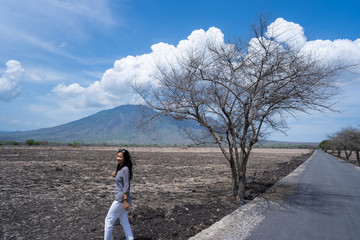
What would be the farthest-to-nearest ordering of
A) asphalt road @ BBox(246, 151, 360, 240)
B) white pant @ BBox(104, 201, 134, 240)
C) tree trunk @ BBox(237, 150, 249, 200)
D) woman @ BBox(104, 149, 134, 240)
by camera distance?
1. tree trunk @ BBox(237, 150, 249, 200)
2. asphalt road @ BBox(246, 151, 360, 240)
3. woman @ BBox(104, 149, 134, 240)
4. white pant @ BBox(104, 201, 134, 240)

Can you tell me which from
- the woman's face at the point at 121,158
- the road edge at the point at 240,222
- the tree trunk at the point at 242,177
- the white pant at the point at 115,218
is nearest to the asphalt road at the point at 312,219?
the road edge at the point at 240,222

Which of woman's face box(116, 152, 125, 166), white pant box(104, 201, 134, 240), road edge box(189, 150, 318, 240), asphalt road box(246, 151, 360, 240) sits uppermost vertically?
woman's face box(116, 152, 125, 166)

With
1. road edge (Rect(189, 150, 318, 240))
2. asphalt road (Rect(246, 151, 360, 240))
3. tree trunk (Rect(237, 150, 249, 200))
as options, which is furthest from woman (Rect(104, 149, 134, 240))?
tree trunk (Rect(237, 150, 249, 200))

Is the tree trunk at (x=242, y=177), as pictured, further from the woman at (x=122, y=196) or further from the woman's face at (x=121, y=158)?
the woman's face at (x=121, y=158)

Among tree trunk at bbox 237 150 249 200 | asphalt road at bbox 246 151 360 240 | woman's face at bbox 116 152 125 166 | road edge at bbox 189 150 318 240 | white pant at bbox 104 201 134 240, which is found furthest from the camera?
tree trunk at bbox 237 150 249 200

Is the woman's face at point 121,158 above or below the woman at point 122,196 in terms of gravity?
above

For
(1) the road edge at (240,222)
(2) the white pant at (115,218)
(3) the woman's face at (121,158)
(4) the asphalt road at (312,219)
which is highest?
(3) the woman's face at (121,158)

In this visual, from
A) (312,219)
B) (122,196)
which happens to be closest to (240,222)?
(312,219)

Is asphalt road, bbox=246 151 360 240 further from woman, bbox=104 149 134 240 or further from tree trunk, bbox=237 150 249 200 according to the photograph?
woman, bbox=104 149 134 240

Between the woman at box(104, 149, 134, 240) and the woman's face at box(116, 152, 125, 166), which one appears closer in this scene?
the woman at box(104, 149, 134, 240)

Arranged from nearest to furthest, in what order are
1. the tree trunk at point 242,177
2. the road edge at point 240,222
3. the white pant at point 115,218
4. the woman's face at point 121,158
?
the white pant at point 115,218 < the woman's face at point 121,158 < the road edge at point 240,222 < the tree trunk at point 242,177

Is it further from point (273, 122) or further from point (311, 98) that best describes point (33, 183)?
point (311, 98)

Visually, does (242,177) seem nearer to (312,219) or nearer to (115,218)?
(312,219)

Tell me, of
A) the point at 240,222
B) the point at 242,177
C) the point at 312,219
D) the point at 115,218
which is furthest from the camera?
the point at 242,177
